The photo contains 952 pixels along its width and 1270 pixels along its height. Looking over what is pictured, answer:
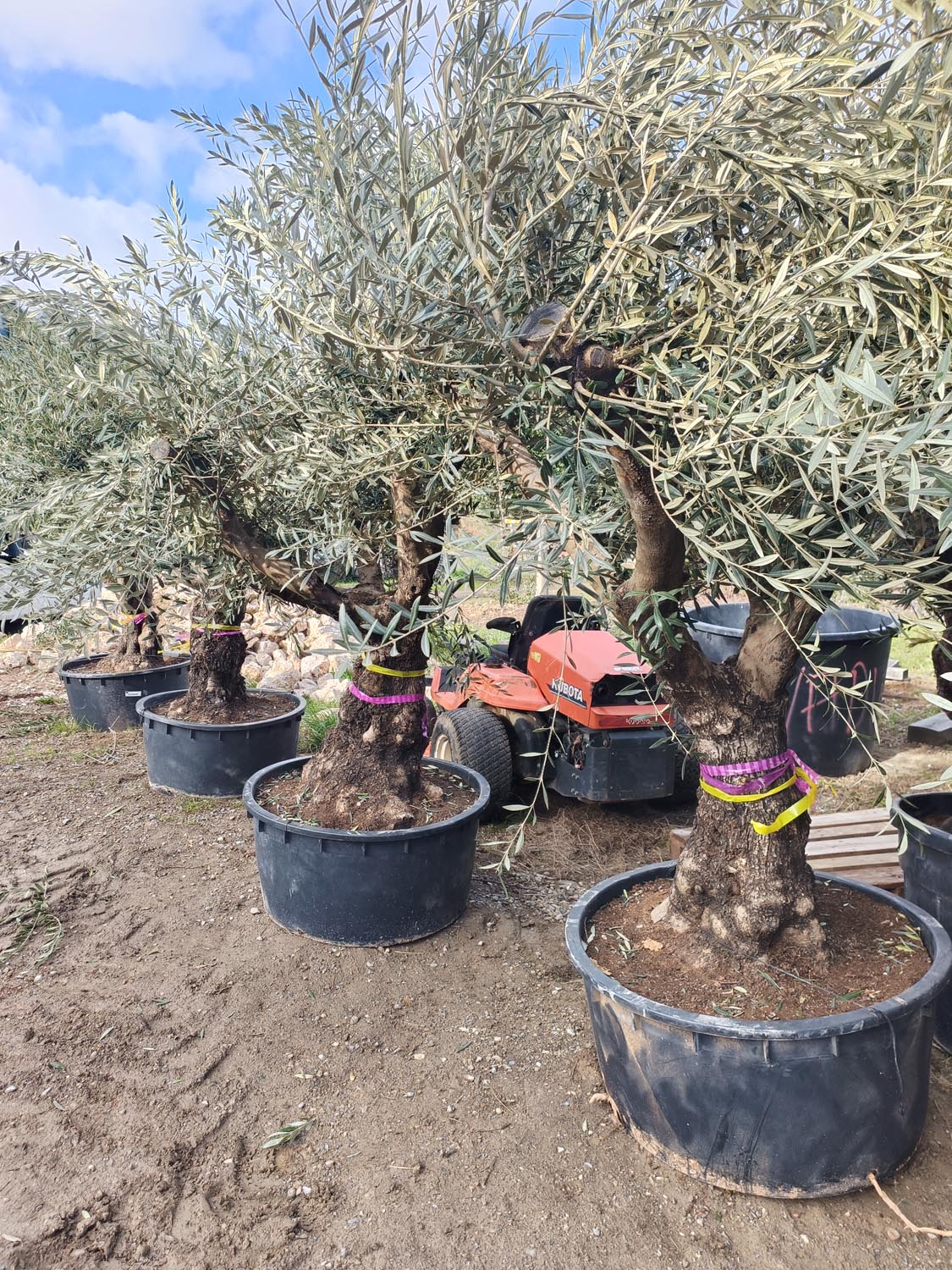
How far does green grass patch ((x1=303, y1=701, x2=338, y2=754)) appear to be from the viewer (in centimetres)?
770

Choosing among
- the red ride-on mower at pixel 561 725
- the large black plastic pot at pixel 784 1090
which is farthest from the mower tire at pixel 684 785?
the large black plastic pot at pixel 784 1090

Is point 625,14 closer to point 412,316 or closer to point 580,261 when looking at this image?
point 580,261

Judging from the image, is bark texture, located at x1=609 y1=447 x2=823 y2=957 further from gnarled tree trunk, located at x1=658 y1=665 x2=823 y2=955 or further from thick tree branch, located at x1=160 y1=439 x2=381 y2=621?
thick tree branch, located at x1=160 y1=439 x2=381 y2=621

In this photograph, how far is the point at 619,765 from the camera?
5.57 meters

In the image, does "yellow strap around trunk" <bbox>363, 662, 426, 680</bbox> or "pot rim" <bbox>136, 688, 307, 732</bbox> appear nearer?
"yellow strap around trunk" <bbox>363, 662, 426, 680</bbox>

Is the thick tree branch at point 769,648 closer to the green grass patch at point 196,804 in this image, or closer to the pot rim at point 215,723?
the pot rim at point 215,723

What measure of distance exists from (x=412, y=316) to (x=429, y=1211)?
9.01ft

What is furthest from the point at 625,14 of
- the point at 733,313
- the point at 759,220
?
the point at 733,313

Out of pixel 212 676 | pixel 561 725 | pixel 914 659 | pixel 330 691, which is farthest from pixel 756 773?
pixel 914 659

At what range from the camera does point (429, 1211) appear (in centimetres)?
265

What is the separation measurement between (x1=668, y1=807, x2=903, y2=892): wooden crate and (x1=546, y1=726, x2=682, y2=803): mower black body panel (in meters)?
0.62

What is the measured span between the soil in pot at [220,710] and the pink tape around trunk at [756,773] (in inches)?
165

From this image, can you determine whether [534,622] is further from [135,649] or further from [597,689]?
[135,649]

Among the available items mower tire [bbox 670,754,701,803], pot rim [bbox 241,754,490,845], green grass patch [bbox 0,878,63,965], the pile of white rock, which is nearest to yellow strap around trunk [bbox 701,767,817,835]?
pot rim [bbox 241,754,490,845]
